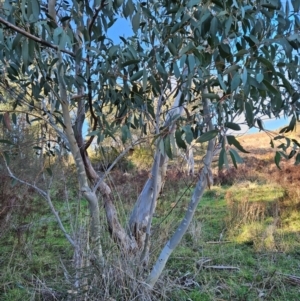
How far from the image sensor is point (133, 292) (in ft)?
7.22

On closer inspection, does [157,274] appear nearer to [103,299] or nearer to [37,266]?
[103,299]

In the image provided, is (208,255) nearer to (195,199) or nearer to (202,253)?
(202,253)

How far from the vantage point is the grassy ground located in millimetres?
2623

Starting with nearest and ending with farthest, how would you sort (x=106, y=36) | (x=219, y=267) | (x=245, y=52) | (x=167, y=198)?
(x=245, y=52) → (x=106, y=36) → (x=219, y=267) → (x=167, y=198)

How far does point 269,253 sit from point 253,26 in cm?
276

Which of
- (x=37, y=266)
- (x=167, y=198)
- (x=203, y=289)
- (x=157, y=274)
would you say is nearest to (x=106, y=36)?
(x=157, y=274)

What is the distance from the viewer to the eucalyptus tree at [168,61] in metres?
1.45

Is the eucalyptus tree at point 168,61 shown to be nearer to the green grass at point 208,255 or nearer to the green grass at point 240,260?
the green grass at point 208,255

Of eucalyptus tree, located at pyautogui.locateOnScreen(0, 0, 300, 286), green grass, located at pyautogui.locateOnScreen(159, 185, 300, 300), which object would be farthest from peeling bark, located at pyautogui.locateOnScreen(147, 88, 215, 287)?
green grass, located at pyautogui.locateOnScreen(159, 185, 300, 300)

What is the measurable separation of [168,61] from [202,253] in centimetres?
230

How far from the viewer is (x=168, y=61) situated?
1966 mm

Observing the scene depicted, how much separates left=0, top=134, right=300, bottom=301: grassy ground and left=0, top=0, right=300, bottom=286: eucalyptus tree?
0.51 m

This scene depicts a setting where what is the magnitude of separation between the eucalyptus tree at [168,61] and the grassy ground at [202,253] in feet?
1.67

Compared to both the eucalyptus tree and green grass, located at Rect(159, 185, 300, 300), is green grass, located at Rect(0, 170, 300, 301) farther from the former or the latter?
the eucalyptus tree
